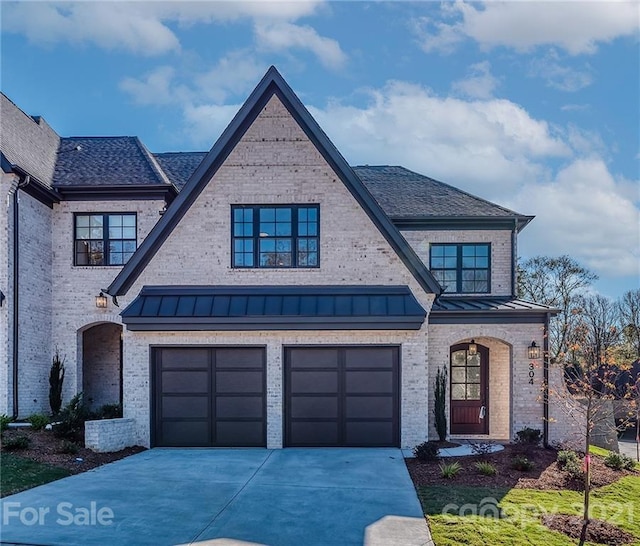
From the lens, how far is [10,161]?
14.6 meters

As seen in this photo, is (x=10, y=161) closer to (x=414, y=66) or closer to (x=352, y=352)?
(x=352, y=352)

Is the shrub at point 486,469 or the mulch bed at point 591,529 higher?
the mulch bed at point 591,529

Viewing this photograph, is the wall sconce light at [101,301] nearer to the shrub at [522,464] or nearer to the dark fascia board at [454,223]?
the dark fascia board at [454,223]

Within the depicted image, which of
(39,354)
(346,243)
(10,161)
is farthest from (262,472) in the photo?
(10,161)

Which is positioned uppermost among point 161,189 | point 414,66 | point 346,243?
point 414,66

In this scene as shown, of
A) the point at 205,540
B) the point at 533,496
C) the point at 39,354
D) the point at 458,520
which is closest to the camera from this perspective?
the point at 205,540

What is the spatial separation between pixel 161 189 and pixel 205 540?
12.3 meters

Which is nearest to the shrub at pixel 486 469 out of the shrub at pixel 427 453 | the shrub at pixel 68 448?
the shrub at pixel 427 453

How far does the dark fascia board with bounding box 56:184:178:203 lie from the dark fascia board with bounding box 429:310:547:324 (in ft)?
31.6

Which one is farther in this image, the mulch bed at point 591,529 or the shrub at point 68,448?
the shrub at point 68,448

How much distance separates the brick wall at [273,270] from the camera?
1291cm

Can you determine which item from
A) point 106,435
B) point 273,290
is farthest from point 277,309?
point 106,435

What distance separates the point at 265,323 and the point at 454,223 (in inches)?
296

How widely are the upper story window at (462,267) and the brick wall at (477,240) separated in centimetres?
16
